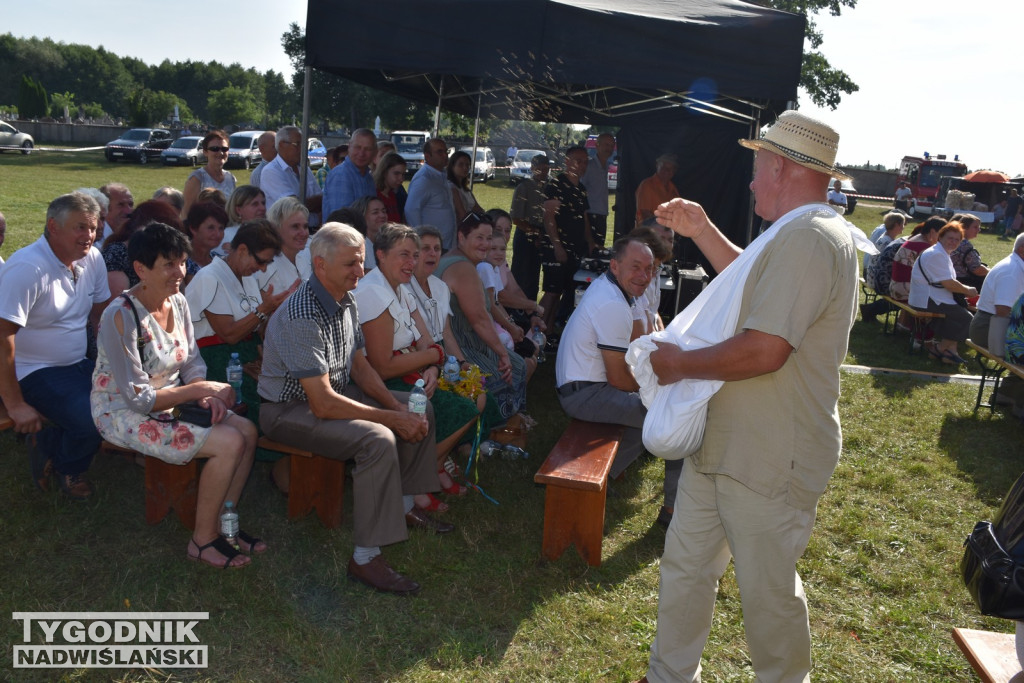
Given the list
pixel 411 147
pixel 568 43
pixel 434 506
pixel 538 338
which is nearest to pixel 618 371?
pixel 434 506

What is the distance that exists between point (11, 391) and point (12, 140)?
3461cm

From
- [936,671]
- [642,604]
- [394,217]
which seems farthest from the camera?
[394,217]

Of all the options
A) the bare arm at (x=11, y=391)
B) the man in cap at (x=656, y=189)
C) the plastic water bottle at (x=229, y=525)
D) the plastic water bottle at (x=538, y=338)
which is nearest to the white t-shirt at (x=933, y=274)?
the man in cap at (x=656, y=189)

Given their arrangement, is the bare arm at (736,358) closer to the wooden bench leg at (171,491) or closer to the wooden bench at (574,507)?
the wooden bench at (574,507)

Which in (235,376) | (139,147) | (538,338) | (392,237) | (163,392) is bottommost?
(538,338)

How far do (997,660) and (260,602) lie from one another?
2.64 m

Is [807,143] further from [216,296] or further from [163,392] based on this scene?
[216,296]

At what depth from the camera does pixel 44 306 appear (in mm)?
3818

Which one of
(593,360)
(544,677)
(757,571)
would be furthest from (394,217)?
(757,571)

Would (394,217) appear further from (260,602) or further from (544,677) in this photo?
(544,677)

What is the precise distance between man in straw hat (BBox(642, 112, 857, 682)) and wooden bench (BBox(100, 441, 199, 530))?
2.43 meters

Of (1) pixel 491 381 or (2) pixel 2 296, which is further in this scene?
(1) pixel 491 381

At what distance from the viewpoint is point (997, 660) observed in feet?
7.48

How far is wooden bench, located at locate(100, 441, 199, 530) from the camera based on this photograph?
150 inches
